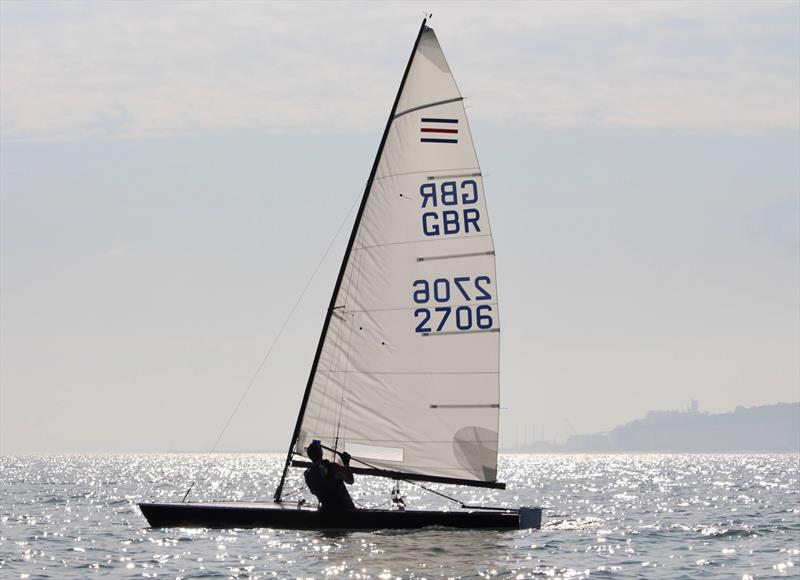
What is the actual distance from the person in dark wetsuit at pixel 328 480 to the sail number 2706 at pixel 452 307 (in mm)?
3579

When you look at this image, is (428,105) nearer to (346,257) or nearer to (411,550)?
(346,257)

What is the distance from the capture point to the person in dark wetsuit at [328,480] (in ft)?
95.3

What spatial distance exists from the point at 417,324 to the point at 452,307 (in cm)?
87

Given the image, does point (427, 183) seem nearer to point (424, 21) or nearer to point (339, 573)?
point (424, 21)

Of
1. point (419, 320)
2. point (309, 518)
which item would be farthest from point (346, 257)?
point (309, 518)

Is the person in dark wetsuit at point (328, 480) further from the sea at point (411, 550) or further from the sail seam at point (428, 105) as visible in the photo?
the sail seam at point (428, 105)

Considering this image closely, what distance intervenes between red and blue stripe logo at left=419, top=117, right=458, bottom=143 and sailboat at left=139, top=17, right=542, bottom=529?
2 cm

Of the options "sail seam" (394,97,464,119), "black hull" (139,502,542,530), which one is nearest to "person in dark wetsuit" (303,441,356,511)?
"black hull" (139,502,542,530)

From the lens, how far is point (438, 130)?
30031 mm

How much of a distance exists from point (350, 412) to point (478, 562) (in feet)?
18.3

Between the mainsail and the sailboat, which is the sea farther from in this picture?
the mainsail

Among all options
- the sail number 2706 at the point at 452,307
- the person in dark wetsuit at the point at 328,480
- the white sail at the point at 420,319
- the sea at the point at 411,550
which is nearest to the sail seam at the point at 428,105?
the white sail at the point at 420,319

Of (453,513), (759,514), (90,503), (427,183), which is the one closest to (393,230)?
(427,183)

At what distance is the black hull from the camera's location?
1150 inches
